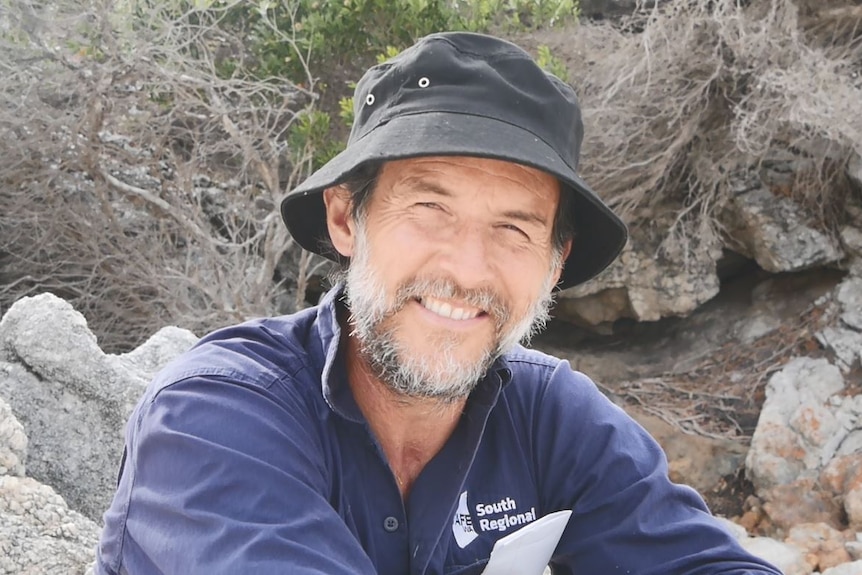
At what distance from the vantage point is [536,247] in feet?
5.27

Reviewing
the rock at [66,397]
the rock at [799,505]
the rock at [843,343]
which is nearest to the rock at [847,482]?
the rock at [799,505]

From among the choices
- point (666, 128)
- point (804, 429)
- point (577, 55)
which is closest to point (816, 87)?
point (666, 128)

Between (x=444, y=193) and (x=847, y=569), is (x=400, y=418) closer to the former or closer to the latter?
(x=444, y=193)

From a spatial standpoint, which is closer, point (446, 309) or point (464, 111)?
point (464, 111)

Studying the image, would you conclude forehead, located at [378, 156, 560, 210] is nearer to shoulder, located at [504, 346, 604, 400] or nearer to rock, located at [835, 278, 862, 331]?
shoulder, located at [504, 346, 604, 400]

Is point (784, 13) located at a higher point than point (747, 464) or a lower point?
higher

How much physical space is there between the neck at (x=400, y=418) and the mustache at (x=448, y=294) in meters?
0.18

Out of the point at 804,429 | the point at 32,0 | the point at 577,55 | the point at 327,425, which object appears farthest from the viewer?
the point at 577,55

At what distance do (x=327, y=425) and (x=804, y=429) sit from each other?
A: 4529 millimetres

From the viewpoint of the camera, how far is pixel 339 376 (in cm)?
147

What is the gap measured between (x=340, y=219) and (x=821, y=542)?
141 inches

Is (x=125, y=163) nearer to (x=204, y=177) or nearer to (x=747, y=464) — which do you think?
(x=204, y=177)

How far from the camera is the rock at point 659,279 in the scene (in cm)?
627

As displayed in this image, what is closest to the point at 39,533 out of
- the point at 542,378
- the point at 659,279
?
the point at 542,378
